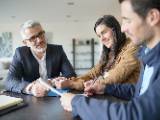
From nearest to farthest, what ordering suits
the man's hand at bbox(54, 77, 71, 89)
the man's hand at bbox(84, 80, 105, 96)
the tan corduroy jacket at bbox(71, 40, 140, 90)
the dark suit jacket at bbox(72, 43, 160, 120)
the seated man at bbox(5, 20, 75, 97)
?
the dark suit jacket at bbox(72, 43, 160, 120)
the man's hand at bbox(84, 80, 105, 96)
the man's hand at bbox(54, 77, 71, 89)
the tan corduroy jacket at bbox(71, 40, 140, 90)
the seated man at bbox(5, 20, 75, 97)

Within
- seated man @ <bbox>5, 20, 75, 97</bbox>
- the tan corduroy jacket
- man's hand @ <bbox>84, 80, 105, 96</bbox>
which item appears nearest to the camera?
man's hand @ <bbox>84, 80, 105, 96</bbox>

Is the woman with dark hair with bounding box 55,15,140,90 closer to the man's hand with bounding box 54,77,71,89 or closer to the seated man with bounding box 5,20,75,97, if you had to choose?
the man's hand with bounding box 54,77,71,89

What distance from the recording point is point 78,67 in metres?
10.3

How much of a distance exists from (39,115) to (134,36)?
0.51 m

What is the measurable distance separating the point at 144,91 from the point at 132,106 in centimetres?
15

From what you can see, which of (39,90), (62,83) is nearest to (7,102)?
(39,90)

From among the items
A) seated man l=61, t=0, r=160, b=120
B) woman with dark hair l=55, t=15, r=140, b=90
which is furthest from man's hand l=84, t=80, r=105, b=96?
seated man l=61, t=0, r=160, b=120

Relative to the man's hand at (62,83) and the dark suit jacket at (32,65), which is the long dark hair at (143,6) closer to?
the man's hand at (62,83)

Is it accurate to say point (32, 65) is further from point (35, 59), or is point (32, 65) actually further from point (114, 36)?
point (114, 36)

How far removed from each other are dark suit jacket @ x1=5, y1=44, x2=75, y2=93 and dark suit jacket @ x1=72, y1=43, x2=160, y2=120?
0.94 meters

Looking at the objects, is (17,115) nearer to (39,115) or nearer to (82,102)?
(39,115)

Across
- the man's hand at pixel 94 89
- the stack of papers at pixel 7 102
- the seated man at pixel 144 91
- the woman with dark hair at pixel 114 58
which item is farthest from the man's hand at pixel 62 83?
the seated man at pixel 144 91

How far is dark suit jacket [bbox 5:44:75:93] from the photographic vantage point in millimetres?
1959

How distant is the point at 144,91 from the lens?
3.01 ft
